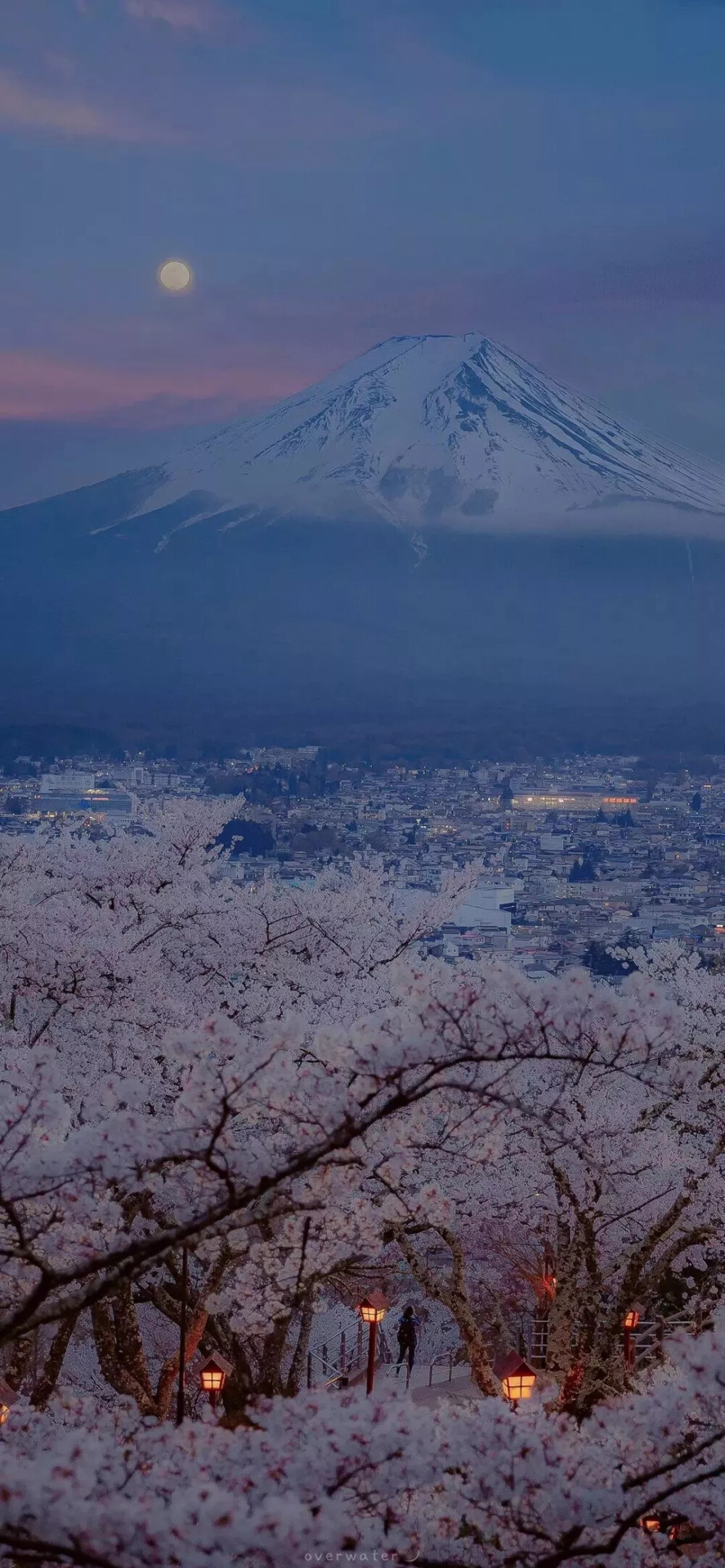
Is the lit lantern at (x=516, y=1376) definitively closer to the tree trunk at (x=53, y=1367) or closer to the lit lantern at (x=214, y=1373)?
the lit lantern at (x=214, y=1373)

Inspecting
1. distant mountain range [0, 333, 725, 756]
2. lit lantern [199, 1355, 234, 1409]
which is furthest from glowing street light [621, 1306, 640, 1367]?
distant mountain range [0, 333, 725, 756]

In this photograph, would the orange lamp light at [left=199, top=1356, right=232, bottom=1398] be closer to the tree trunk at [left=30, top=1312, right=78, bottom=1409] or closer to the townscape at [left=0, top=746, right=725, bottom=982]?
the tree trunk at [left=30, top=1312, right=78, bottom=1409]

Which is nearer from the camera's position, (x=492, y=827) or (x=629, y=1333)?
(x=629, y=1333)

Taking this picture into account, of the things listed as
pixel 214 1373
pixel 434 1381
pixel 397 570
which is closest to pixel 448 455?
pixel 397 570

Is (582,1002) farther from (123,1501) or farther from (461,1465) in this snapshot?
(123,1501)

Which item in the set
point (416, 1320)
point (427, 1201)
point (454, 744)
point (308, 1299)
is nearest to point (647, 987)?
point (427, 1201)

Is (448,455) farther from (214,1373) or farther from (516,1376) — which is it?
(516,1376)

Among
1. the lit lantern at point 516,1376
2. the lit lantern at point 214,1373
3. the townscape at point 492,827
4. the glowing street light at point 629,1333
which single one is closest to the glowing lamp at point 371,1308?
the lit lantern at point 214,1373
